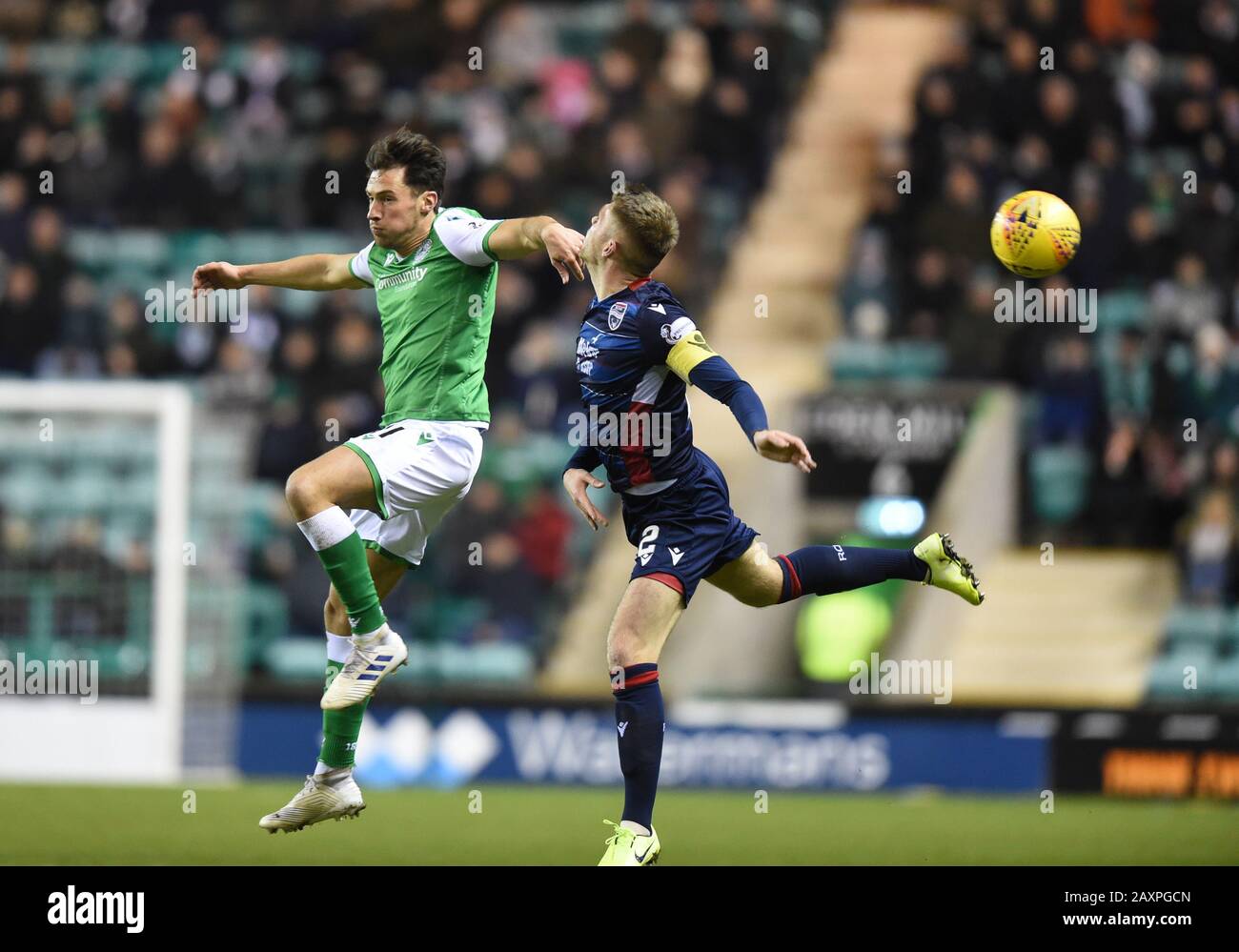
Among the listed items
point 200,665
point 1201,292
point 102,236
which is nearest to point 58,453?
point 200,665

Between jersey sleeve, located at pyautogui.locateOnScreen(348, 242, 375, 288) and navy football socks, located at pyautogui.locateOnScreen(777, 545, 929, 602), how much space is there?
7.25 ft

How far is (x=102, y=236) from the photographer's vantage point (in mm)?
17797

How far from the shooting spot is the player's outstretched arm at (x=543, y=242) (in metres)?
7.47

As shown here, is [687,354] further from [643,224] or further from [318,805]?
[318,805]

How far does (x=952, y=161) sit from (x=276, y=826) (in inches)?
440

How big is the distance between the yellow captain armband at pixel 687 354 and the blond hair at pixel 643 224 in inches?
14.6

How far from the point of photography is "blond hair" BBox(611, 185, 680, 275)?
8023 millimetres

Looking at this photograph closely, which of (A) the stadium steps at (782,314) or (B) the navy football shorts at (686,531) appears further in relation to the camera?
(A) the stadium steps at (782,314)

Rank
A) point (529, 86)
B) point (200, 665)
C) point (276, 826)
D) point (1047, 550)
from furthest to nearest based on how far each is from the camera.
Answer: point (529, 86) < point (1047, 550) < point (200, 665) < point (276, 826)

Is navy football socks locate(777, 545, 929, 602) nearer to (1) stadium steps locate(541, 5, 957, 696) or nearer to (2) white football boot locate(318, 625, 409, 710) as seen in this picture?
(2) white football boot locate(318, 625, 409, 710)

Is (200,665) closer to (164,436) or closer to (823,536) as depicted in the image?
(164,436)
